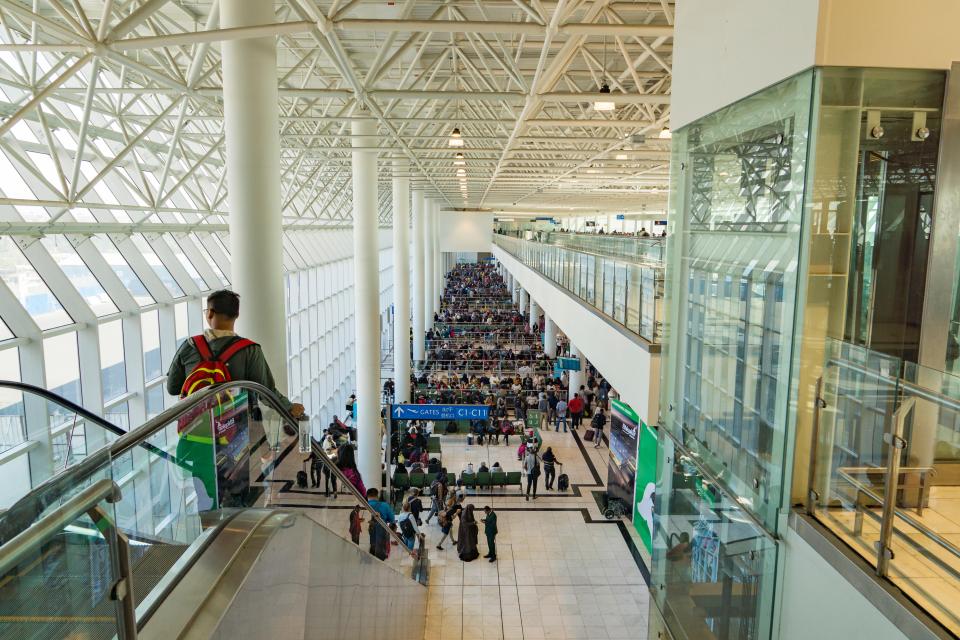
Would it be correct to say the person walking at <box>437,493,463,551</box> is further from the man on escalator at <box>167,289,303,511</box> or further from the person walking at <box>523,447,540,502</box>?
the man on escalator at <box>167,289,303,511</box>

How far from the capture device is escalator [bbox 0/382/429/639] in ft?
5.89

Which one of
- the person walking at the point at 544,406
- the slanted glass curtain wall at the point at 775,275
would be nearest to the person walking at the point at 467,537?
the slanted glass curtain wall at the point at 775,275

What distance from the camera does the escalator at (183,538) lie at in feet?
5.89

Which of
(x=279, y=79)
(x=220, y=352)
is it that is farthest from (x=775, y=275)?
(x=279, y=79)

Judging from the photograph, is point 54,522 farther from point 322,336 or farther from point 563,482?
point 322,336

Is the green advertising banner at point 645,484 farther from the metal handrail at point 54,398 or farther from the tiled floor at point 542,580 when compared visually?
the metal handrail at point 54,398

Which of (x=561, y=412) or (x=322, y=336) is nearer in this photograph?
(x=561, y=412)

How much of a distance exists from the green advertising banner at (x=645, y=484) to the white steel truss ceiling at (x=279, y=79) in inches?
286

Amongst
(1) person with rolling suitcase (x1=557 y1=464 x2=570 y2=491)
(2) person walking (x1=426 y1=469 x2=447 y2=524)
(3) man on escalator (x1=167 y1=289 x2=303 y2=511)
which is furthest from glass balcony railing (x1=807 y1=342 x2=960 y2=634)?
(1) person with rolling suitcase (x1=557 y1=464 x2=570 y2=491)

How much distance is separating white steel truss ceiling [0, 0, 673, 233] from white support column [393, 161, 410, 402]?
172cm

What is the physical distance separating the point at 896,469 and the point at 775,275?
4.32 ft

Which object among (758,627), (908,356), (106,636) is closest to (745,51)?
(908,356)

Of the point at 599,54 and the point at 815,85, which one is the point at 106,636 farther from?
the point at 599,54

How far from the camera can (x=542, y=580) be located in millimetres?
12828
